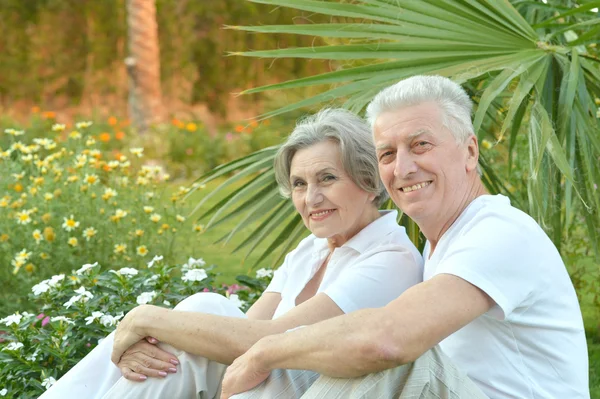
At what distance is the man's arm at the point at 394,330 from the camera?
187 cm

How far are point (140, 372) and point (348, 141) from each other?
0.89m

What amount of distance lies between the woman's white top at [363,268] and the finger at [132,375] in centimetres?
51

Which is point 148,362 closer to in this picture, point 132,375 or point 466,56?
point 132,375

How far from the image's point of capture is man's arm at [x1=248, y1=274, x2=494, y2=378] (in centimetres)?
187

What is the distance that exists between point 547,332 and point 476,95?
5.13ft

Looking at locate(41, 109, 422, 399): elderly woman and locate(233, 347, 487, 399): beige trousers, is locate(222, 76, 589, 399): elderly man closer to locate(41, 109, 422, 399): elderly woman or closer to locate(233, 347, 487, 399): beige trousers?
locate(233, 347, 487, 399): beige trousers

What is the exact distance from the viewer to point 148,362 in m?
2.49

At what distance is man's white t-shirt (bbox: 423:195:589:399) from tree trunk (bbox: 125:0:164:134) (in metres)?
9.12

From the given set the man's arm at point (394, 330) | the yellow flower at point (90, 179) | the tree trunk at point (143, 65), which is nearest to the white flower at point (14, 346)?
the man's arm at point (394, 330)

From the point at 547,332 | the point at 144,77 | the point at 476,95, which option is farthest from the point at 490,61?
the point at 144,77

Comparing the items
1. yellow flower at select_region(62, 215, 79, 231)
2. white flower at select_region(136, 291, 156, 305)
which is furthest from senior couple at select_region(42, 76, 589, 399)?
yellow flower at select_region(62, 215, 79, 231)

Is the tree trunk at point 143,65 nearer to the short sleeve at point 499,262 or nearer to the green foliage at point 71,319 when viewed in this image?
the green foliage at point 71,319

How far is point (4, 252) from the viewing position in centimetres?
489

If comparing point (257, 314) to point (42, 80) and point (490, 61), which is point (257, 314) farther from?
point (42, 80)
